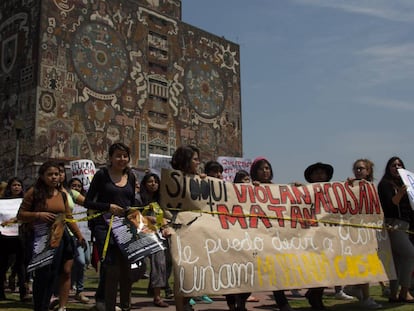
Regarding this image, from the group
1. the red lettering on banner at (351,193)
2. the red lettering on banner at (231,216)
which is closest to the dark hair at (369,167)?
the red lettering on banner at (351,193)

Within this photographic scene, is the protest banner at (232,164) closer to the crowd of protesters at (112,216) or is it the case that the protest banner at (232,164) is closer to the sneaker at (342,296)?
the sneaker at (342,296)

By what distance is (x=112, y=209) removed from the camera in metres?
4.07

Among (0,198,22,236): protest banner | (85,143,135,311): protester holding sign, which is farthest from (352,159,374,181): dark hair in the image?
(0,198,22,236): protest banner

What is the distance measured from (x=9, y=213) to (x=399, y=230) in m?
4.59

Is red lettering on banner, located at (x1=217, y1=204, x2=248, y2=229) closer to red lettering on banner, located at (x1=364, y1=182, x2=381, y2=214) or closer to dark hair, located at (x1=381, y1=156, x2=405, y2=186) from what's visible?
red lettering on banner, located at (x1=364, y1=182, x2=381, y2=214)

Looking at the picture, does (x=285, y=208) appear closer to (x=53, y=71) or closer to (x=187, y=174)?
(x=187, y=174)

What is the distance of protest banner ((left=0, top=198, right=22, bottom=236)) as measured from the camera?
20.1 ft

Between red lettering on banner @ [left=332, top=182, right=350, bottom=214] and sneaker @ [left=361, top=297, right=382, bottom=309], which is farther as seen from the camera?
sneaker @ [left=361, top=297, right=382, bottom=309]

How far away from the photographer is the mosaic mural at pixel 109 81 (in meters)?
22.0

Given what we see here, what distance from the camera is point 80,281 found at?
598cm

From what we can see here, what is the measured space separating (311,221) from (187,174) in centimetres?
133

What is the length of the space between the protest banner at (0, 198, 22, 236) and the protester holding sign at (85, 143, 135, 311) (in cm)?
233

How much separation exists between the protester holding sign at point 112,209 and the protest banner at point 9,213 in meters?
2.33

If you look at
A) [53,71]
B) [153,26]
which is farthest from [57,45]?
[153,26]
